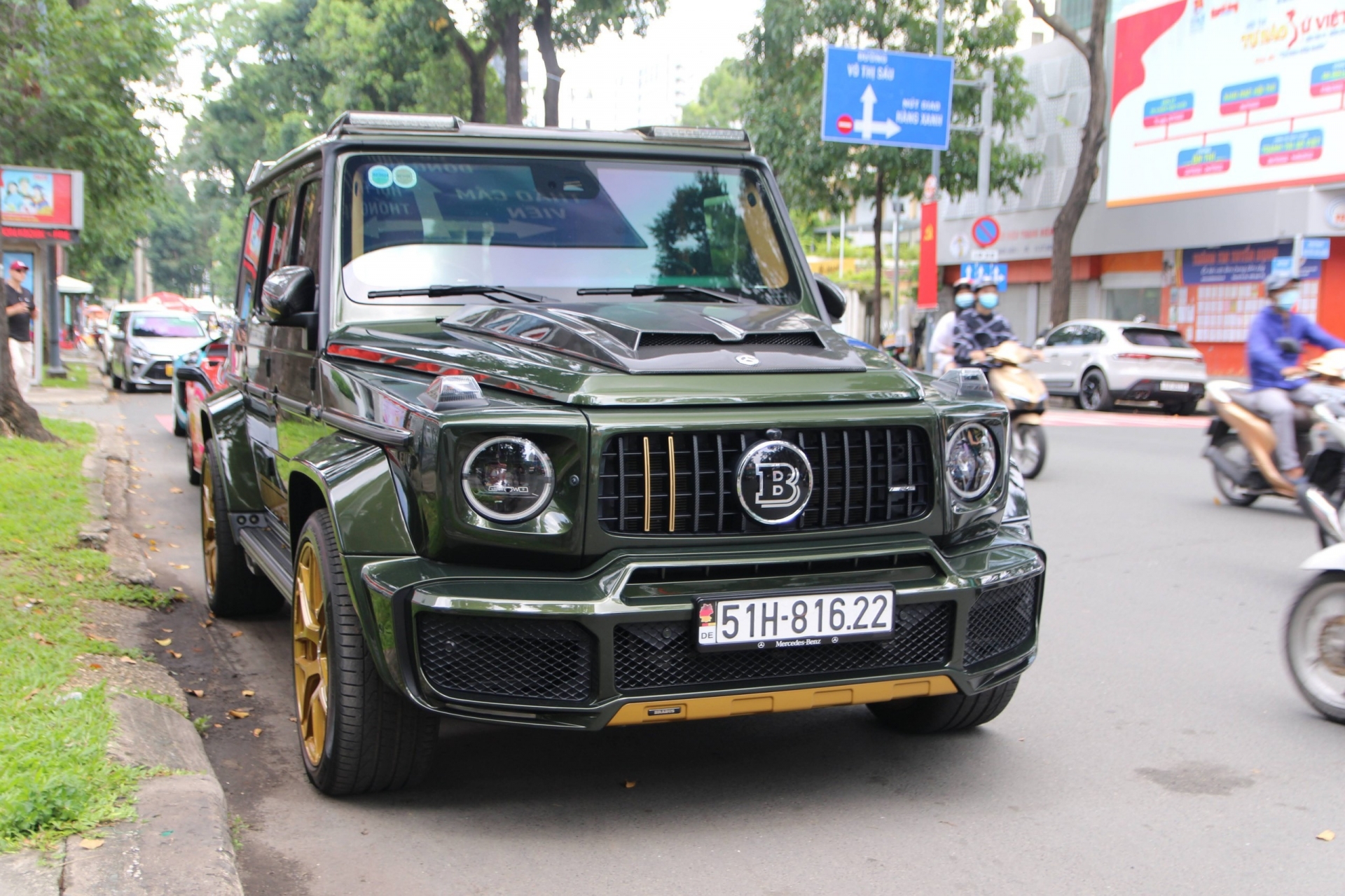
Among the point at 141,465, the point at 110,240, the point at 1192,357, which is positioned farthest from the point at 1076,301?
the point at 141,465

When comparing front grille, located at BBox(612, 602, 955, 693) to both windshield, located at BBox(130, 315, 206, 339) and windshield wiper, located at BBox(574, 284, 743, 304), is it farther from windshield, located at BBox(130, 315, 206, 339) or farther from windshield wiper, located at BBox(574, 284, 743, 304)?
windshield, located at BBox(130, 315, 206, 339)

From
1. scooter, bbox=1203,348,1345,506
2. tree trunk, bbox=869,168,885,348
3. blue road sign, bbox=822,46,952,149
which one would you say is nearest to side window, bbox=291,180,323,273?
scooter, bbox=1203,348,1345,506

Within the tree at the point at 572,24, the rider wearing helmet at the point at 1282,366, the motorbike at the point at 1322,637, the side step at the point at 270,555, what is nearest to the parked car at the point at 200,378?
the side step at the point at 270,555

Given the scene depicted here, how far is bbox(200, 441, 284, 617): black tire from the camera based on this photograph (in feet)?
19.4

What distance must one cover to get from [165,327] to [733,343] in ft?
75.9

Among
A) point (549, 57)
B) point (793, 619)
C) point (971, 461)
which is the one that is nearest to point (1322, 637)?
point (971, 461)

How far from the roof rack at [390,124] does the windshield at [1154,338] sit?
1849 cm

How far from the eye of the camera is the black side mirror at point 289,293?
4500 millimetres

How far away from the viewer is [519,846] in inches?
138

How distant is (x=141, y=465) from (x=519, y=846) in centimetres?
1017

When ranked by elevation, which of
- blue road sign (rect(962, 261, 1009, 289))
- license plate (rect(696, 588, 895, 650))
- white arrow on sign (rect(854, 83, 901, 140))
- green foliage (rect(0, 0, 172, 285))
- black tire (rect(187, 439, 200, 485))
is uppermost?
white arrow on sign (rect(854, 83, 901, 140))

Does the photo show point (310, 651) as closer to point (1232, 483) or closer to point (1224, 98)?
point (1232, 483)

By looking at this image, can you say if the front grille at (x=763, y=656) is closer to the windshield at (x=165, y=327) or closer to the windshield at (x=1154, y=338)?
the windshield at (x=1154, y=338)

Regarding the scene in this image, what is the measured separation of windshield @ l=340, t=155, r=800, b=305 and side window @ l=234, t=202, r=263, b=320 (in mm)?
1685
